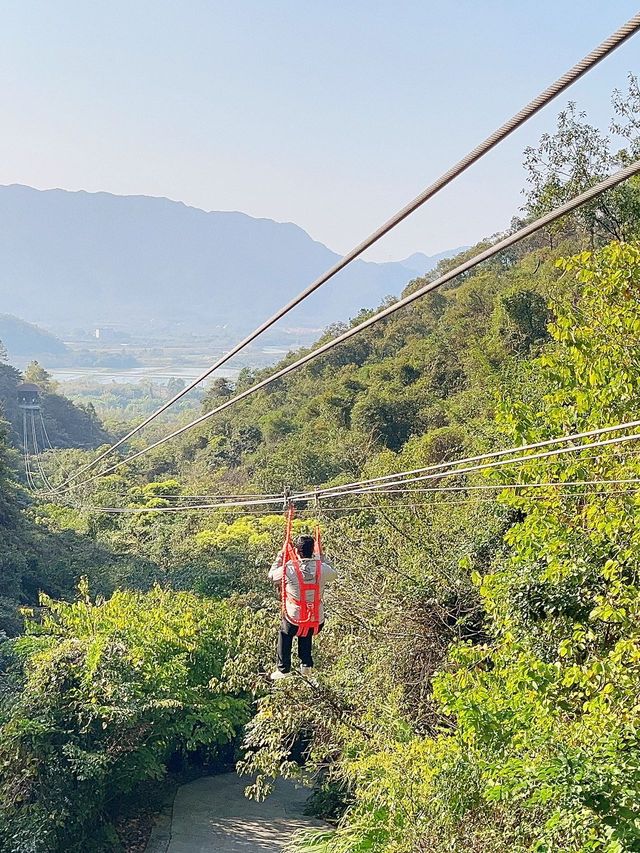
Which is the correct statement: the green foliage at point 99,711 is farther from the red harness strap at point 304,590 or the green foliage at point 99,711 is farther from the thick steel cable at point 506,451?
the thick steel cable at point 506,451

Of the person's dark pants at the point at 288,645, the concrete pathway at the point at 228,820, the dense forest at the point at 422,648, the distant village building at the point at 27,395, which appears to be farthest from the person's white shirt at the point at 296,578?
the distant village building at the point at 27,395

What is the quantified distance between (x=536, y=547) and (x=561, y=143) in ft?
37.5

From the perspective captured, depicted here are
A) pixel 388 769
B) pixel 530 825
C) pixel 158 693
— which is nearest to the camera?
pixel 530 825

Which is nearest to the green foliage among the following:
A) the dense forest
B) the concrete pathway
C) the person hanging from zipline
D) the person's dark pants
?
the dense forest

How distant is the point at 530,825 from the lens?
18.6 feet

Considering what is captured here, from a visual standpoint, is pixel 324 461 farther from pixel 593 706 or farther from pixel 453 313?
pixel 593 706

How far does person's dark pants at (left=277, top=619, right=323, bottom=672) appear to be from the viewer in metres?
6.32

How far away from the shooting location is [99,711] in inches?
408

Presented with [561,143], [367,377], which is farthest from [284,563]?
[367,377]

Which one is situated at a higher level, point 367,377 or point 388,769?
point 367,377

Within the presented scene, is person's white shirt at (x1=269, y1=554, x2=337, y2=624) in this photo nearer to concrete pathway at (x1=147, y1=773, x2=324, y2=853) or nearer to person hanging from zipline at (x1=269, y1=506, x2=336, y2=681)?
person hanging from zipline at (x1=269, y1=506, x2=336, y2=681)

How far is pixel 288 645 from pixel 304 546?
2.88 ft

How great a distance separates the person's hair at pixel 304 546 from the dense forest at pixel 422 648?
86 cm

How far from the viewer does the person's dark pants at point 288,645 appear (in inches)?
249
